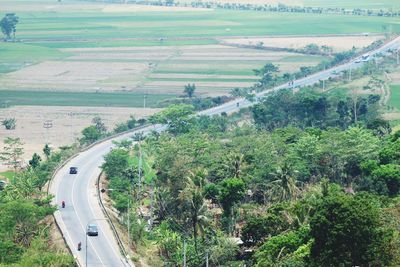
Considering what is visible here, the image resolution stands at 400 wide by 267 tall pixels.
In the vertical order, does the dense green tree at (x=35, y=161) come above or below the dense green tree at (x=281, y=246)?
below

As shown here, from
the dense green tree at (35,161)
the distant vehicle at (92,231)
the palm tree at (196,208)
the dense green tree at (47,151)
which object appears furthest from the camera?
the dense green tree at (47,151)

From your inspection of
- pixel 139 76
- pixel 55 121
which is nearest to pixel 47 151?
pixel 55 121

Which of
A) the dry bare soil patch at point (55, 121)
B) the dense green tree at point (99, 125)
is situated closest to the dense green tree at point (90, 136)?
the dry bare soil patch at point (55, 121)

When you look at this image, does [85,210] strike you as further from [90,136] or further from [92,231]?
[90,136]

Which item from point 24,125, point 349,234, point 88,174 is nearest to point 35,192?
point 88,174

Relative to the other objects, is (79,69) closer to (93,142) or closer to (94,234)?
(93,142)

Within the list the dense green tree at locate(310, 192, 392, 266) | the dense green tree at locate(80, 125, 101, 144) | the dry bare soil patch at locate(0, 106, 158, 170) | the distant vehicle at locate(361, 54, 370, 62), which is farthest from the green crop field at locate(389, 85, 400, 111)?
the dense green tree at locate(310, 192, 392, 266)

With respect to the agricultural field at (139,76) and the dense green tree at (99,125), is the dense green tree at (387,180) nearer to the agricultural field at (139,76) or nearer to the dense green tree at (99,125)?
the dense green tree at (99,125)
